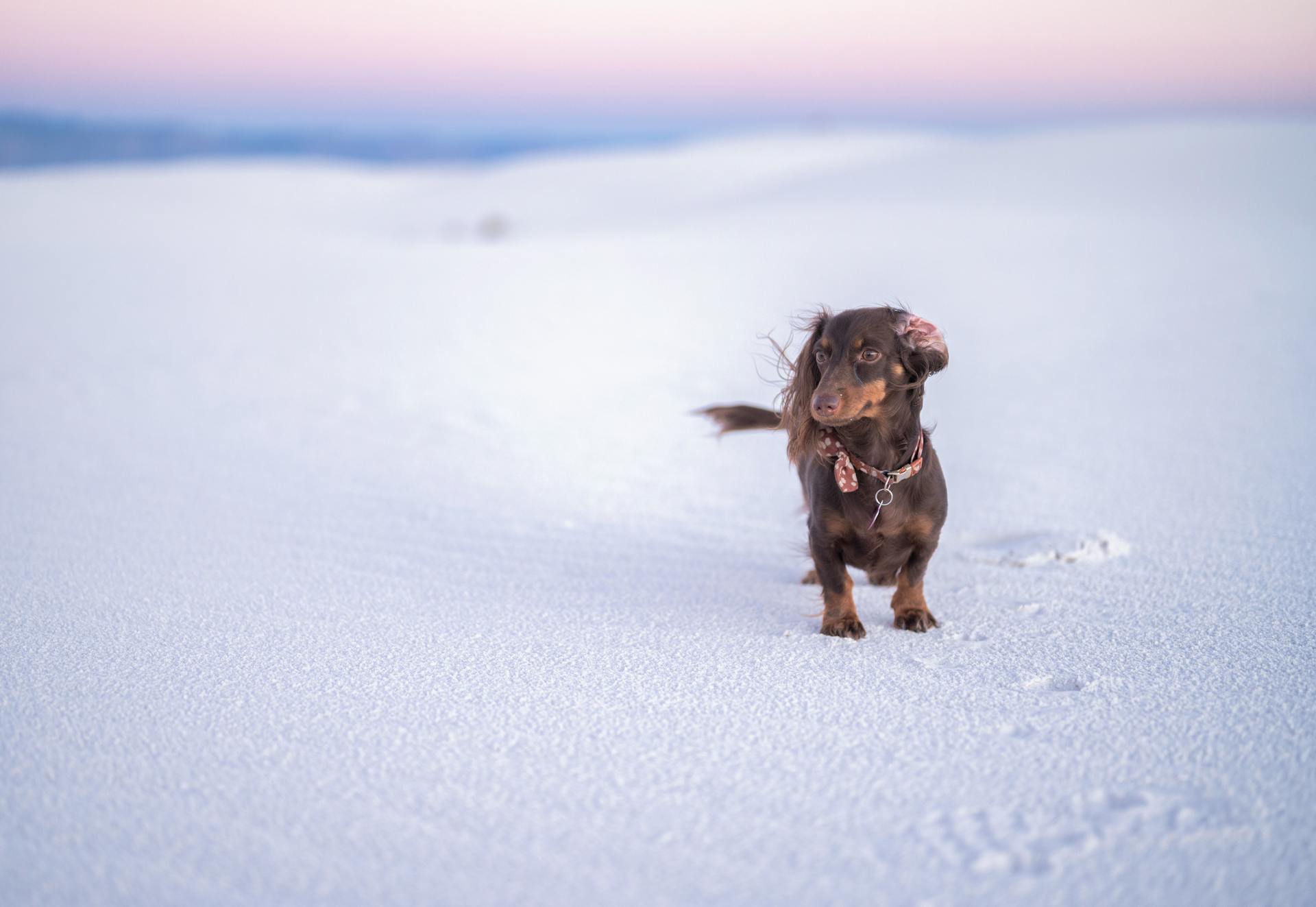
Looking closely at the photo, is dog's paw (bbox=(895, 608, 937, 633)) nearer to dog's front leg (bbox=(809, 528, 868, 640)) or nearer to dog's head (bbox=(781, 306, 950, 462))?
dog's front leg (bbox=(809, 528, 868, 640))

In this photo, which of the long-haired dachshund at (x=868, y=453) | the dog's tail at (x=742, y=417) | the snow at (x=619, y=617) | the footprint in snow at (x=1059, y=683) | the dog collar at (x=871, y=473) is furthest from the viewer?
the dog's tail at (x=742, y=417)

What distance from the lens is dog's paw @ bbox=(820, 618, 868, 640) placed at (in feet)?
8.54

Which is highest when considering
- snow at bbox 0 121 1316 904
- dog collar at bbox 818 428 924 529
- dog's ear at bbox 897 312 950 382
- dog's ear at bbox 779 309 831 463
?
dog's ear at bbox 897 312 950 382

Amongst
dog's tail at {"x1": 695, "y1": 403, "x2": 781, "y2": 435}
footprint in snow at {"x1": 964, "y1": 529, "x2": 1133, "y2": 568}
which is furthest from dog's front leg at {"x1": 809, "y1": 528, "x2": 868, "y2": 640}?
footprint in snow at {"x1": 964, "y1": 529, "x2": 1133, "y2": 568}

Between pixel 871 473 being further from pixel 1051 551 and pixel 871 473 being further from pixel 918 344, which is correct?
pixel 1051 551

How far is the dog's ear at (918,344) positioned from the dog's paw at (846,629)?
681mm

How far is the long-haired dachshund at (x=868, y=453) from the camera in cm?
239

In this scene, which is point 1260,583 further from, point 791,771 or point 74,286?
point 74,286

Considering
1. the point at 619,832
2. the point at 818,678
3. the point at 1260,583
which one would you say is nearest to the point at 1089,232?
the point at 1260,583

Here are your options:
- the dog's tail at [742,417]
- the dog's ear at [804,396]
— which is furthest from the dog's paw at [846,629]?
the dog's tail at [742,417]

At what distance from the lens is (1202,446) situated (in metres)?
4.65

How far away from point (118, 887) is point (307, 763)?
41cm

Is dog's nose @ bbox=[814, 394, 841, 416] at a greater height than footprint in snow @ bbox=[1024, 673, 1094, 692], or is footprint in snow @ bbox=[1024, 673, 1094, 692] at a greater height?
dog's nose @ bbox=[814, 394, 841, 416]

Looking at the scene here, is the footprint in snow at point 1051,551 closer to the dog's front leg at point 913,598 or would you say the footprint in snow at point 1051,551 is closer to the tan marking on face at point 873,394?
the dog's front leg at point 913,598
